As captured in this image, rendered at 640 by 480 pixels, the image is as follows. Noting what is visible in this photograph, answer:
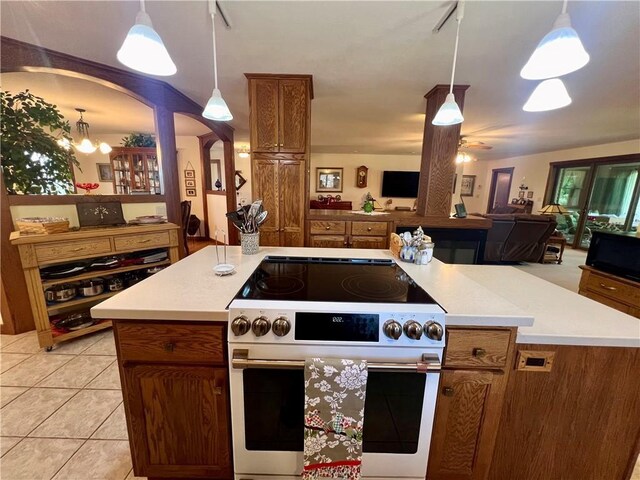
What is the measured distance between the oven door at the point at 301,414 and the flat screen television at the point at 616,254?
2554 mm

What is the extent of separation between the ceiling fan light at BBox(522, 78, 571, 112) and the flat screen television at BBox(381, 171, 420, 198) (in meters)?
6.58

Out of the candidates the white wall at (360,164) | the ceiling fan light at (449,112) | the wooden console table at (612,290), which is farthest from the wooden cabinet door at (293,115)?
the white wall at (360,164)

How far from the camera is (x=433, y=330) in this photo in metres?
0.89

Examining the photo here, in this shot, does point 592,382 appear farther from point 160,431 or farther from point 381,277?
point 160,431

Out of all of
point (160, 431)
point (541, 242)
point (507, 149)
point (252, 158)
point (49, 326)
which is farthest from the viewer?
point (507, 149)

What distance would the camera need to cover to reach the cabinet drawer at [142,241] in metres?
2.23

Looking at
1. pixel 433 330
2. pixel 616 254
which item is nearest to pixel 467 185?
pixel 616 254

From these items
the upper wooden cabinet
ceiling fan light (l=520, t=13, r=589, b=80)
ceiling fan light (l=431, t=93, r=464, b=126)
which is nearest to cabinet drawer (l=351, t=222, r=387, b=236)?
the upper wooden cabinet

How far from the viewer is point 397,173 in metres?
7.79

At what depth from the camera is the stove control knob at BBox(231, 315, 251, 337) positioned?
88cm

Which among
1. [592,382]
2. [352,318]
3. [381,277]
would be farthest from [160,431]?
[592,382]

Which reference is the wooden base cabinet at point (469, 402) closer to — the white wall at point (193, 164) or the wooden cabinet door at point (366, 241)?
the wooden cabinet door at point (366, 241)

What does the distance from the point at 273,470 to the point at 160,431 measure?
1.59ft

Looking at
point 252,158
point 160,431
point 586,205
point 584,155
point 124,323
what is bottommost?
point 160,431
